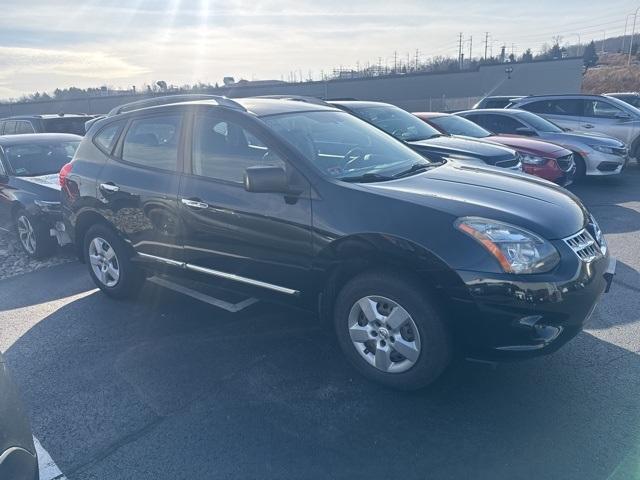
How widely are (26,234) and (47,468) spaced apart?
4976 mm

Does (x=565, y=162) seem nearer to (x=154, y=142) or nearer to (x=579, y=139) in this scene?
(x=579, y=139)

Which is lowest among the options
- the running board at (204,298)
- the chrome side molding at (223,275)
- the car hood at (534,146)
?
the running board at (204,298)

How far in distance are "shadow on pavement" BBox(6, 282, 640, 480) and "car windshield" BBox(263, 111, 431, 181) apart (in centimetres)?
138

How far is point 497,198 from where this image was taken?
3328mm

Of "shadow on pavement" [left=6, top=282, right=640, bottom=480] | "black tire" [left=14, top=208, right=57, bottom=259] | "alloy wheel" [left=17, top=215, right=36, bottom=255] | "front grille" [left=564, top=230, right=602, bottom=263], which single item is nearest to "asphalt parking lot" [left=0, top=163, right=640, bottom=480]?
"shadow on pavement" [left=6, top=282, right=640, bottom=480]

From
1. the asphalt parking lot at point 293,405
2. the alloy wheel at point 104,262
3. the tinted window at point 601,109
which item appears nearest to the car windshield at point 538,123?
the tinted window at point 601,109

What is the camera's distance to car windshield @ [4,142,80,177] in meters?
7.45

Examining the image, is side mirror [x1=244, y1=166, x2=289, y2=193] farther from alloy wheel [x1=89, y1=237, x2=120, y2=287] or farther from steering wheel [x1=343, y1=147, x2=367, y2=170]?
Answer: alloy wheel [x1=89, y1=237, x2=120, y2=287]

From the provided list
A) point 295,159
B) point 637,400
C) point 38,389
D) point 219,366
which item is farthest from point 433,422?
point 38,389

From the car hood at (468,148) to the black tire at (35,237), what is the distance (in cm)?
508

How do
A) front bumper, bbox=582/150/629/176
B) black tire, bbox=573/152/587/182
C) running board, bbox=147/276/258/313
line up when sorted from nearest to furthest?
1. running board, bbox=147/276/258/313
2. front bumper, bbox=582/150/629/176
3. black tire, bbox=573/152/587/182

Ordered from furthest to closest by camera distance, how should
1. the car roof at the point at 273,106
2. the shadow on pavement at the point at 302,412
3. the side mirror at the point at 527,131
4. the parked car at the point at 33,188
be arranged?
the side mirror at the point at 527,131 → the parked car at the point at 33,188 → the car roof at the point at 273,106 → the shadow on pavement at the point at 302,412

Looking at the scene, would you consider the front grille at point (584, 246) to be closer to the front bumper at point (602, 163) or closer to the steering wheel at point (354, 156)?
the steering wheel at point (354, 156)

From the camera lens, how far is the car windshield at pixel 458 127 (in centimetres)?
924
